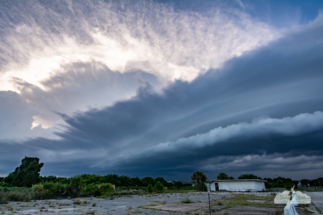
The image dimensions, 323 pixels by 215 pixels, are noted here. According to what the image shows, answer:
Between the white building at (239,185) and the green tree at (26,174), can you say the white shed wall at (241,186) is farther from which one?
the green tree at (26,174)

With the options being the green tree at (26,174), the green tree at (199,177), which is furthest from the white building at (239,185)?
the green tree at (26,174)

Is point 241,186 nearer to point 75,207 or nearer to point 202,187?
point 202,187

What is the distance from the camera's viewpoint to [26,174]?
190ft

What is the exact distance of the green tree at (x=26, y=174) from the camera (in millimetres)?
56750

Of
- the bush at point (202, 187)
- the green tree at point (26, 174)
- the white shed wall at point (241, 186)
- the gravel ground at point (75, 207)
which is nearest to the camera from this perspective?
the gravel ground at point (75, 207)

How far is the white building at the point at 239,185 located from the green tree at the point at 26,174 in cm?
5342

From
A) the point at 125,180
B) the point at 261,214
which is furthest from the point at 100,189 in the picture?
the point at 125,180

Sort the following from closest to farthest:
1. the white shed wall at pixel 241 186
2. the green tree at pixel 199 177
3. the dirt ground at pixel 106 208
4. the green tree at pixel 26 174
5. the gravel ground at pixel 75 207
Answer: the gravel ground at pixel 75 207 < the dirt ground at pixel 106 208 < the white shed wall at pixel 241 186 < the green tree at pixel 26 174 < the green tree at pixel 199 177

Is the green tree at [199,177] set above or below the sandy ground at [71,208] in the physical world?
above

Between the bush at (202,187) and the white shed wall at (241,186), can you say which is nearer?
the white shed wall at (241,186)

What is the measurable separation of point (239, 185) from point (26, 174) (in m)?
61.1

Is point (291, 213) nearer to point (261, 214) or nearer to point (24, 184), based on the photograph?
point (261, 214)

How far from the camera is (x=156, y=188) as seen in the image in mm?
50469

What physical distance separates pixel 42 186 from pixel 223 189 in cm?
4715
